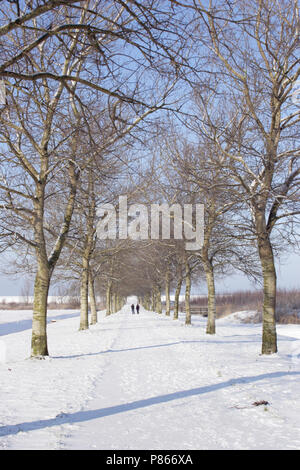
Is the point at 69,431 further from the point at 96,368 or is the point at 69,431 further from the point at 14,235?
the point at 14,235

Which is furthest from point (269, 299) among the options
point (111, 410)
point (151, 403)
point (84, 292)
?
point (84, 292)

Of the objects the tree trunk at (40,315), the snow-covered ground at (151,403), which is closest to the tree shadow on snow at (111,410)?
the snow-covered ground at (151,403)

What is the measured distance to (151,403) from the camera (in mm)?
5270

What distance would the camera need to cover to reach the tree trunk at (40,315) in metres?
9.58

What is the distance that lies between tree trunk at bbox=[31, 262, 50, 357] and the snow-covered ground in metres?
0.45

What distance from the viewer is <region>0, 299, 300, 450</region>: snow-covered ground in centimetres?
387

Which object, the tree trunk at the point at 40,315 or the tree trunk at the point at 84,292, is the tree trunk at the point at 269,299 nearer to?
the tree trunk at the point at 40,315

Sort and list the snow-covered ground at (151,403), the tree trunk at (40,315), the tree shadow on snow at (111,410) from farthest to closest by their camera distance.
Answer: the tree trunk at (40,315) → the tree shadow on snow at (111,410) → the snow-covered ground at (151,403)

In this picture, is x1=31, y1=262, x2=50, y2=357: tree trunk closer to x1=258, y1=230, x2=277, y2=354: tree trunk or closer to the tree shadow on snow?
the tree shadow on snow

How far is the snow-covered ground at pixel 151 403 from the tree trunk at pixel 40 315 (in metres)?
0.45

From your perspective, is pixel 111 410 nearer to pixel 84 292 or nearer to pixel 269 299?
pixel 269 299

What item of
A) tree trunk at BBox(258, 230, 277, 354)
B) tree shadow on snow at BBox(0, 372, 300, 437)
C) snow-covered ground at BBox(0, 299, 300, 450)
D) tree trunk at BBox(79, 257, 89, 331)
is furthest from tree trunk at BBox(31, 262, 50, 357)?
tree trunk at BBox(79, 257, 89, 331)

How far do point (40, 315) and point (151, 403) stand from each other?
5368 mm
